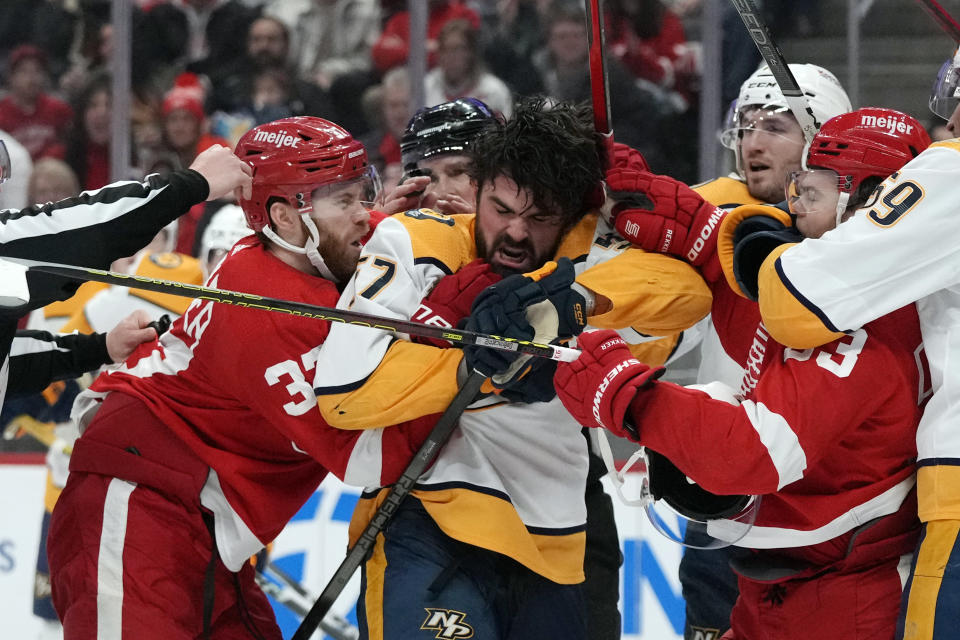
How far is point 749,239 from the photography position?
2.25 meters

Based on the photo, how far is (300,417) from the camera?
2.56m

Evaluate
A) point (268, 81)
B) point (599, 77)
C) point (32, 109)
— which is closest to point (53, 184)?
point (32, 109)

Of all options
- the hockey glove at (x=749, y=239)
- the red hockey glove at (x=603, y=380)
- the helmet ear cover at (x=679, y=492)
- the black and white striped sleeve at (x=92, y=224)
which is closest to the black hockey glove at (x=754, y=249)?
the hockey glove at (x=749, y=239)

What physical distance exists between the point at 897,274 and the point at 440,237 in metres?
0.98

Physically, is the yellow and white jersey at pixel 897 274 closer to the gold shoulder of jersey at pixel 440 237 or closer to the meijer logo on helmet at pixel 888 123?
the meijer logo on helmet at pixel 888 123

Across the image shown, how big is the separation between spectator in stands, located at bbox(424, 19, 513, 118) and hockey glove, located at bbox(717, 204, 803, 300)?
10.6 ft

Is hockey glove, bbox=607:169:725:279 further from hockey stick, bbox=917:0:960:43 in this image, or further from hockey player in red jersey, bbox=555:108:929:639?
hockey stick, bbox=917:0:960:43

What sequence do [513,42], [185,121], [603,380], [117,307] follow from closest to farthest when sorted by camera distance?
1. [603,380]
2. [117,307]
3. [513,42]
4. [185,121]

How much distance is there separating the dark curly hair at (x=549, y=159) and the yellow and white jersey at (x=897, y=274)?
59 cm

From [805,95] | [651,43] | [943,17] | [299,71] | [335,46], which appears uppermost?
[943,17]

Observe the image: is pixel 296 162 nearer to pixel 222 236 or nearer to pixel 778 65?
pixel 778 65

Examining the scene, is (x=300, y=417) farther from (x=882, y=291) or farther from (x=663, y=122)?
(x=663, y=122)

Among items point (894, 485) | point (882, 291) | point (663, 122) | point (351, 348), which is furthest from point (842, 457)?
point (663, 122)

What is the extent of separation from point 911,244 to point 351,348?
1.05m
